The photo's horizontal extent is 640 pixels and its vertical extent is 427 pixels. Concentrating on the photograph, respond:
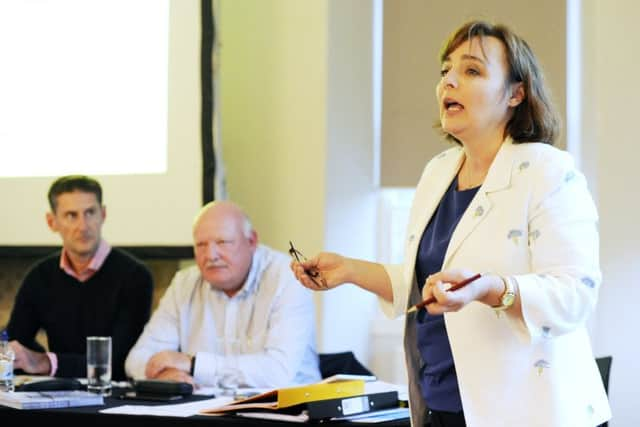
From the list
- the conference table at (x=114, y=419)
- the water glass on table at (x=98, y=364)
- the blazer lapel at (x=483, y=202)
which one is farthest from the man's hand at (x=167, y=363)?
the blazer lapel at (x=483, y=202)

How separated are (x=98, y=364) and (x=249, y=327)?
61 centimetres

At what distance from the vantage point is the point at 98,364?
114 inches

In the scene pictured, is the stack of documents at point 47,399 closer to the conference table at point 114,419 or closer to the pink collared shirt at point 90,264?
the conference table at point 114,419

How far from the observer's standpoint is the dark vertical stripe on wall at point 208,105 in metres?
4.25

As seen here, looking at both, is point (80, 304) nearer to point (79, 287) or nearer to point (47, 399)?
point (79, 287)

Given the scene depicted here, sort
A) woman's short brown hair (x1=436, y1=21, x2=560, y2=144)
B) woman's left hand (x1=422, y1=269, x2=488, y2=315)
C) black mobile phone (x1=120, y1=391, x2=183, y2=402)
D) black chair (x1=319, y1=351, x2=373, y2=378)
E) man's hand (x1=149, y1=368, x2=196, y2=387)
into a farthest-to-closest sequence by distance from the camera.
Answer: black chair (x1=319, y1=351, x2=373, y2=378)
man's hand (x1=149, y1=368, x2=196, y2=387)
black mobile phone (x1=120, y1=391, x2=183, y2=402)
woman's short brown hair (x1=436, y1=21, x2=560, y2=144)
woman's left hand (x1=422, y1=269, x2=488, y2=315)

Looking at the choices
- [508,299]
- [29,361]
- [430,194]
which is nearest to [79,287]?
[29,361]

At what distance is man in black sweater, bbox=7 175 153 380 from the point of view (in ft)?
12.3

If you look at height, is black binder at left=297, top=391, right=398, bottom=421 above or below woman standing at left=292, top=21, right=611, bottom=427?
below

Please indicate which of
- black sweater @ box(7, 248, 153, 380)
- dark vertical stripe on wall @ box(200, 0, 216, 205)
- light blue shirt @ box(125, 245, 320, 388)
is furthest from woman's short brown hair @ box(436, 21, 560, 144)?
dark vertical stripe on wall @ box(200, 0, 216, 205)

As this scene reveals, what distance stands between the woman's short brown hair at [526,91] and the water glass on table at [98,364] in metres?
1.52

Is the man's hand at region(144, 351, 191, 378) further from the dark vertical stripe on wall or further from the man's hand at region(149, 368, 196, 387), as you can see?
the dark vertical stripe on wall

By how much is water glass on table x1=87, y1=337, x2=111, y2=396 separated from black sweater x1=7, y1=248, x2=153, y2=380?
29.0 inches

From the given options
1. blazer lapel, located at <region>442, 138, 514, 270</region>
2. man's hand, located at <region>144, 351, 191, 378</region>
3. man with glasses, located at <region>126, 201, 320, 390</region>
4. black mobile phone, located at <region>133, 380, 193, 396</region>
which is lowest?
black mobile phone, located at <region>133, 380, 193, 396</region>
